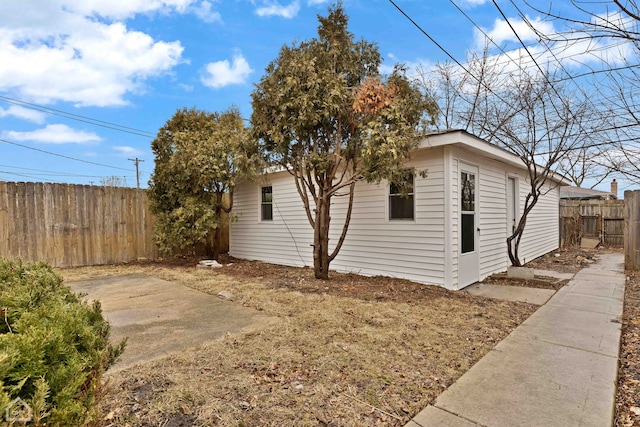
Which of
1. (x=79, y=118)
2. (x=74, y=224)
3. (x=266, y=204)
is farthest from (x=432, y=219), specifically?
(x=79, y=118)

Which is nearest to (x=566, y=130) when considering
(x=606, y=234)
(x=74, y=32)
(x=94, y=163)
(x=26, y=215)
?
(x=606, y=234)

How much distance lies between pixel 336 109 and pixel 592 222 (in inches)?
504

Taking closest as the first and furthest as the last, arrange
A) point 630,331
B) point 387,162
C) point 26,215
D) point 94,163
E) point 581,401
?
1. point 581,401
2. point 630,331
3. point 387,162
4. point 26,215
5. point 94,163

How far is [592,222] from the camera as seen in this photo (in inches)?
512

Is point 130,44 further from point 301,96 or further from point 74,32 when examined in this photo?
point 301,96

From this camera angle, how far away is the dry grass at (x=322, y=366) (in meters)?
2.17

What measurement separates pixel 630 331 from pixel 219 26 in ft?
25.8

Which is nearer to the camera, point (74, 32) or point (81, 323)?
point (81, 323)

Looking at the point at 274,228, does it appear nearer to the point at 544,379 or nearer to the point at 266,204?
the point at 266,204

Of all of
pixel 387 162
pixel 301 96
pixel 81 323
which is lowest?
pixel 81 323

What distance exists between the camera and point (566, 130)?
6.34 metres

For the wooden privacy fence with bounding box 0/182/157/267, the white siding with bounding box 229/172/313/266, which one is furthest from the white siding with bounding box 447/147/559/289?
the wooden privacy fence with bounding box 0/182/157/267

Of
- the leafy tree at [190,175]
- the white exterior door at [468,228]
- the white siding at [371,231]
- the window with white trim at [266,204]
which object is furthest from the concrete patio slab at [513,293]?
the leafy tree at [190,175]

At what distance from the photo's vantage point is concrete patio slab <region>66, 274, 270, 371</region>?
328 cm
